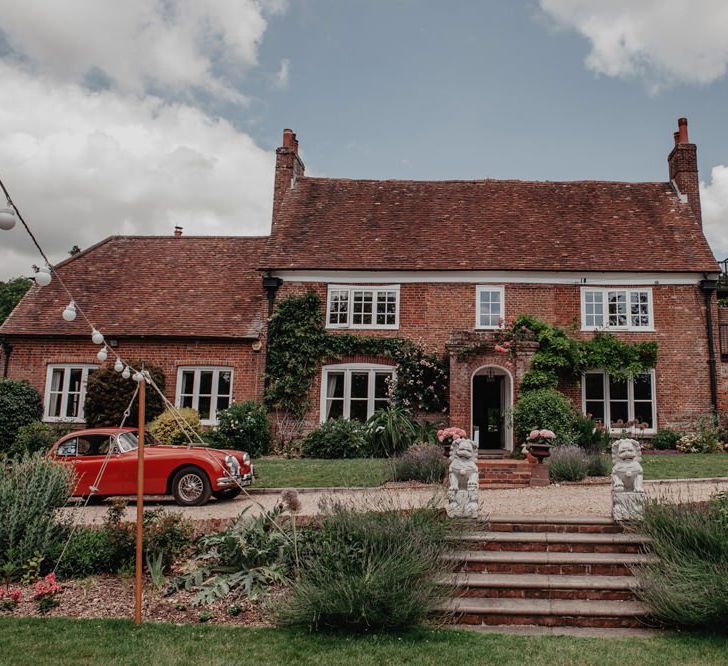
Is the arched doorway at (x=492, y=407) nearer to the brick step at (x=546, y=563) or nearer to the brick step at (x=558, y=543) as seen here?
the brick step at (x=558, y=543)

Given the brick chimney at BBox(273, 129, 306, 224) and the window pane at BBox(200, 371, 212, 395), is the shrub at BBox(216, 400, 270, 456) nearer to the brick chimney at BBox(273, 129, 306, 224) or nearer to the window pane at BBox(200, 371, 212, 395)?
the window pane at BBox(200, 371, 212, 395)

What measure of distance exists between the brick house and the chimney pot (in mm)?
42

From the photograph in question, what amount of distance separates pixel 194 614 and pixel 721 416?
16.6 m

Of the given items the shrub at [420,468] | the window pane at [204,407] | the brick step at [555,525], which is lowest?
the brick step at [555,525]

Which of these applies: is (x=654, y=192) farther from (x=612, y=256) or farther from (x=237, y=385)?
(x=237, y=385)

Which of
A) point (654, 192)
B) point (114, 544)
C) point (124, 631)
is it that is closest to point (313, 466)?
point (114, 544)

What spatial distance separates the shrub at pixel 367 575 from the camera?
5863 mm

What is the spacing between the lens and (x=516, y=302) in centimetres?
1858

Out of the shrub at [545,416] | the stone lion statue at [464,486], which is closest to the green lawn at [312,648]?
the stone lion statue at [464,486]

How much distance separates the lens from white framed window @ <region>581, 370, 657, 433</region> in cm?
1820

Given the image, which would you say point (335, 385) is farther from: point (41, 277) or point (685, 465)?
point (41, 277)

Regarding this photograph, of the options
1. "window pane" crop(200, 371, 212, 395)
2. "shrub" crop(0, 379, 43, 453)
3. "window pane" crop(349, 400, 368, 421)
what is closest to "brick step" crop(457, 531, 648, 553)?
"window pane" crop(349, 400, 368, 421)

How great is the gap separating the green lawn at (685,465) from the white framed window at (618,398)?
1.88 meters

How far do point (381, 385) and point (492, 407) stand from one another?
342 centimetres
